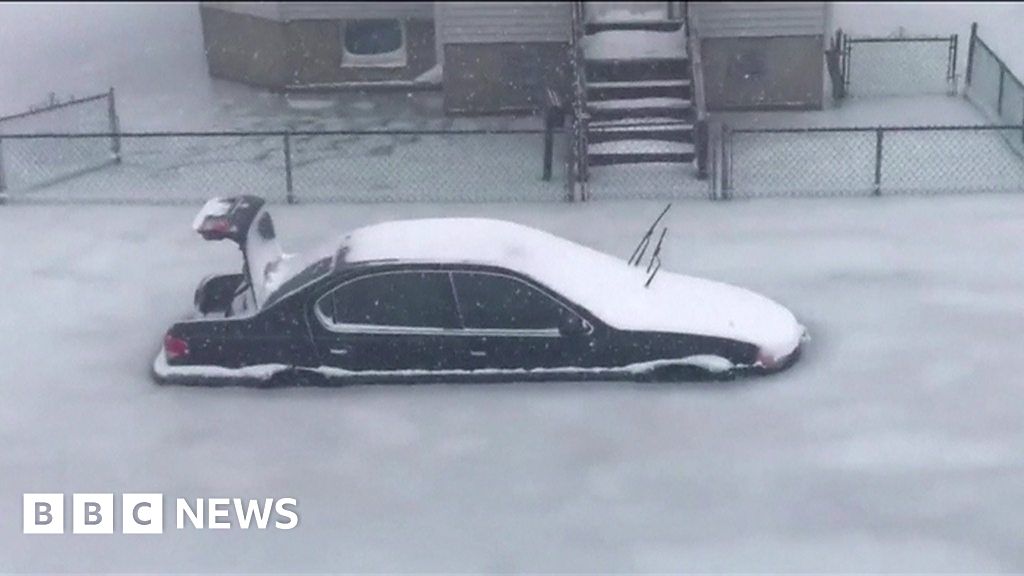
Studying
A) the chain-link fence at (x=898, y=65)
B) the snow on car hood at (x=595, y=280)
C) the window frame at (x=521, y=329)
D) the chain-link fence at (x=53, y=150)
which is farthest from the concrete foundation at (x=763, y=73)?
the window frame at (x=521, y=329)

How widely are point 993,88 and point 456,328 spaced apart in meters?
12.3

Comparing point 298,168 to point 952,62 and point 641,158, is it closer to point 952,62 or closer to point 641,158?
point 641,158

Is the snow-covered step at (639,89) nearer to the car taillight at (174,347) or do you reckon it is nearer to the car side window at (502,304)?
the car side window at (502,304)

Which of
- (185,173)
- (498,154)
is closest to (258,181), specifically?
(185,173)

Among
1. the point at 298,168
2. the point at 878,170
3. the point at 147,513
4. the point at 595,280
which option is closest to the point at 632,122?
the point at 878,170

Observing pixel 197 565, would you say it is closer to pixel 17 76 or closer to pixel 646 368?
pixel 646 368

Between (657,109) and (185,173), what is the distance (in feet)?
21.1

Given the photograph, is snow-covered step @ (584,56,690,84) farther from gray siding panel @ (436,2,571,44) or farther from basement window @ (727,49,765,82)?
basement window @ (727,49,765,82)

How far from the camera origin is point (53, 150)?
780 inches

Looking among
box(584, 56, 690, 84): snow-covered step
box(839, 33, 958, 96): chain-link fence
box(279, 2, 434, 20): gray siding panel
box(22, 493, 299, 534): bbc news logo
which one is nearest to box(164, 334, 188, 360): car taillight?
box(22, 493, 299, 534): bbc news logo

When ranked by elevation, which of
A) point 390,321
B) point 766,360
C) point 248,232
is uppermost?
point 248,232

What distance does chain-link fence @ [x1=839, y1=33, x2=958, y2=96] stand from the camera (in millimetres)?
22391

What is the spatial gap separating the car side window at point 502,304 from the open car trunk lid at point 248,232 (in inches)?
73.8

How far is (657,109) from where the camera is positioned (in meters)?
19.2
